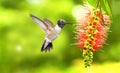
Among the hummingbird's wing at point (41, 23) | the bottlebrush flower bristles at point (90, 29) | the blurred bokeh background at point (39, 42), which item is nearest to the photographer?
the bottlebrush flower bristles at point (90, 29)

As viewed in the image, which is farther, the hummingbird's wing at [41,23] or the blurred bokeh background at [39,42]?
the blurred bokeh background at [39,42]

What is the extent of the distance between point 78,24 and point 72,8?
0.11 metres

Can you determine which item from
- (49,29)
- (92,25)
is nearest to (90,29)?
(92,25)

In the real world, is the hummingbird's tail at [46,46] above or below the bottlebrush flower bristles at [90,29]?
below

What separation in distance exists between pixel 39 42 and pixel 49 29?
104 mm

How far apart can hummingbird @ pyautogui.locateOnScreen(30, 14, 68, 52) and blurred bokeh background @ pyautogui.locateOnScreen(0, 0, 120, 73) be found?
0.11ft

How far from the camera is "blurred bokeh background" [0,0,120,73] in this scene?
134cm

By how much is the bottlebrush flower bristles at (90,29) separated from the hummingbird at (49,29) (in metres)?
0.06

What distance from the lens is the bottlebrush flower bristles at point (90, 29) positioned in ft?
3.65

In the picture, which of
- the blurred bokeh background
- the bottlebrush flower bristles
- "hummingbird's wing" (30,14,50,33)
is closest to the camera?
the bottlebrush flower bristles

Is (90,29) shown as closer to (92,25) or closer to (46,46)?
(92,25)

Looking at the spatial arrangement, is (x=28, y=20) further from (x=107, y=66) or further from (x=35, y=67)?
(x=107, y=66)

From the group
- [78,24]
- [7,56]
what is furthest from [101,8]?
[7,56]

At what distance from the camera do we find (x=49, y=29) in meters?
1.25
